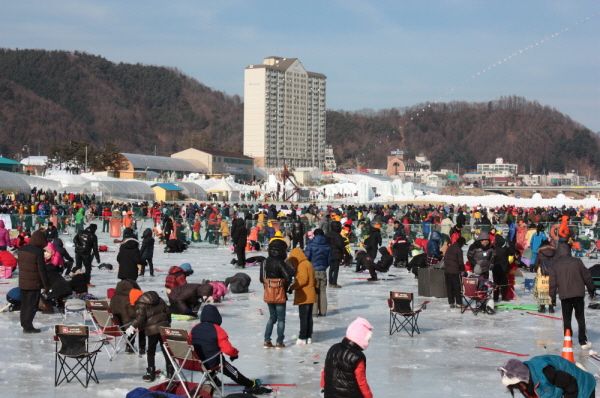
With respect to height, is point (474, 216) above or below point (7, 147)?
below

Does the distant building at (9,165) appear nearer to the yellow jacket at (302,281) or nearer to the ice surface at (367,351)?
the ice surface at (367,351)

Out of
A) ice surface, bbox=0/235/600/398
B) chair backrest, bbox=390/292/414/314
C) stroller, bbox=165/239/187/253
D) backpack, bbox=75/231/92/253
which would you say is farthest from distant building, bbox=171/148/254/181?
chair backrest, bbox=390/292/414/314

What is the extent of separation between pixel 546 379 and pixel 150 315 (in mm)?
4427

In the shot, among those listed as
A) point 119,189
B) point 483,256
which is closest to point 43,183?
point 119,189

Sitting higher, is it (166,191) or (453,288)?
(166,191)

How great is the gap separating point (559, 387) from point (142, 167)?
303 feet

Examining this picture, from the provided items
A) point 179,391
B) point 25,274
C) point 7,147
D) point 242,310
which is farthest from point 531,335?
point 7,147

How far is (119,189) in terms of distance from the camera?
191ft

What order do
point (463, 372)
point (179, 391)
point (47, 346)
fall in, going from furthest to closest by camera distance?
1. point (47, 346)
2. point (463, 372)
3. point (179, 391)

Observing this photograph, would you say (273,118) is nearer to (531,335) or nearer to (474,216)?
(474,216)

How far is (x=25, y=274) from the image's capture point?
33.9ft

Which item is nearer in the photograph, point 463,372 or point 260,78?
point 463,372

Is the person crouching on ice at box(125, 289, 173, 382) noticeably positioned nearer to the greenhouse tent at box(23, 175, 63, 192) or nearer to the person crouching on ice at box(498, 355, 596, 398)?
the person crouching on ice at box(498, 355, 596, 398)

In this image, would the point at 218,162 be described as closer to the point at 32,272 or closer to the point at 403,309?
the point at 403,309
